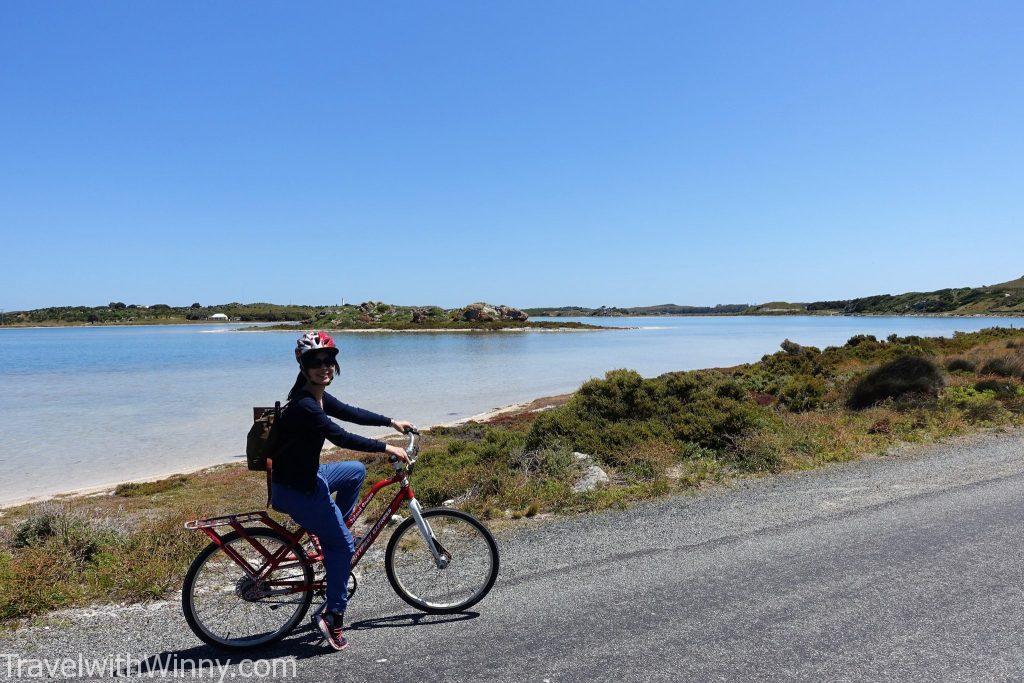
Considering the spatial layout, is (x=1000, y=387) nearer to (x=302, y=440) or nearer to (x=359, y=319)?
(x=302, y=440)

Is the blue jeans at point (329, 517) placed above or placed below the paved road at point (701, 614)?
above

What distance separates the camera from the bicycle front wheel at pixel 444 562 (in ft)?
15.4

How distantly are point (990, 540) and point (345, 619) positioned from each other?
6112 mm

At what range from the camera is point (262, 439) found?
4145 millimetres

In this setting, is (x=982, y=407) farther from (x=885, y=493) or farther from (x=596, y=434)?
(x=596, y=434)

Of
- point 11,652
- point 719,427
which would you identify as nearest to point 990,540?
point 719,427

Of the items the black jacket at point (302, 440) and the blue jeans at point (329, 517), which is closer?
the black jacket at point (302, 440)

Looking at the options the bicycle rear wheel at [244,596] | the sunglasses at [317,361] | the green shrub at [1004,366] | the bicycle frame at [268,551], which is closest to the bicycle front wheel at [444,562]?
the bicycle frame at [268,551]

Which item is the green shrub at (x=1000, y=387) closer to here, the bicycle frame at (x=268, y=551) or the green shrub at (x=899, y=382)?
the green shrub at (x=899, y=382)

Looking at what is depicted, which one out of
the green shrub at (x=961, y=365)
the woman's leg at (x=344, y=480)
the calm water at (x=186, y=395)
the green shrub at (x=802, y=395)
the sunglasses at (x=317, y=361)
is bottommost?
the calm water at (x=186, y=395)

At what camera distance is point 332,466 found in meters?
4.38

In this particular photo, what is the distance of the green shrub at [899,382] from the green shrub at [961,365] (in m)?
3.12

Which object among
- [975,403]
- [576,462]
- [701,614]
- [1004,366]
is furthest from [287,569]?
[1004,366]

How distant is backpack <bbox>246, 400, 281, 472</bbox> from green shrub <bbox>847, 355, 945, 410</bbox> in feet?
50.4
